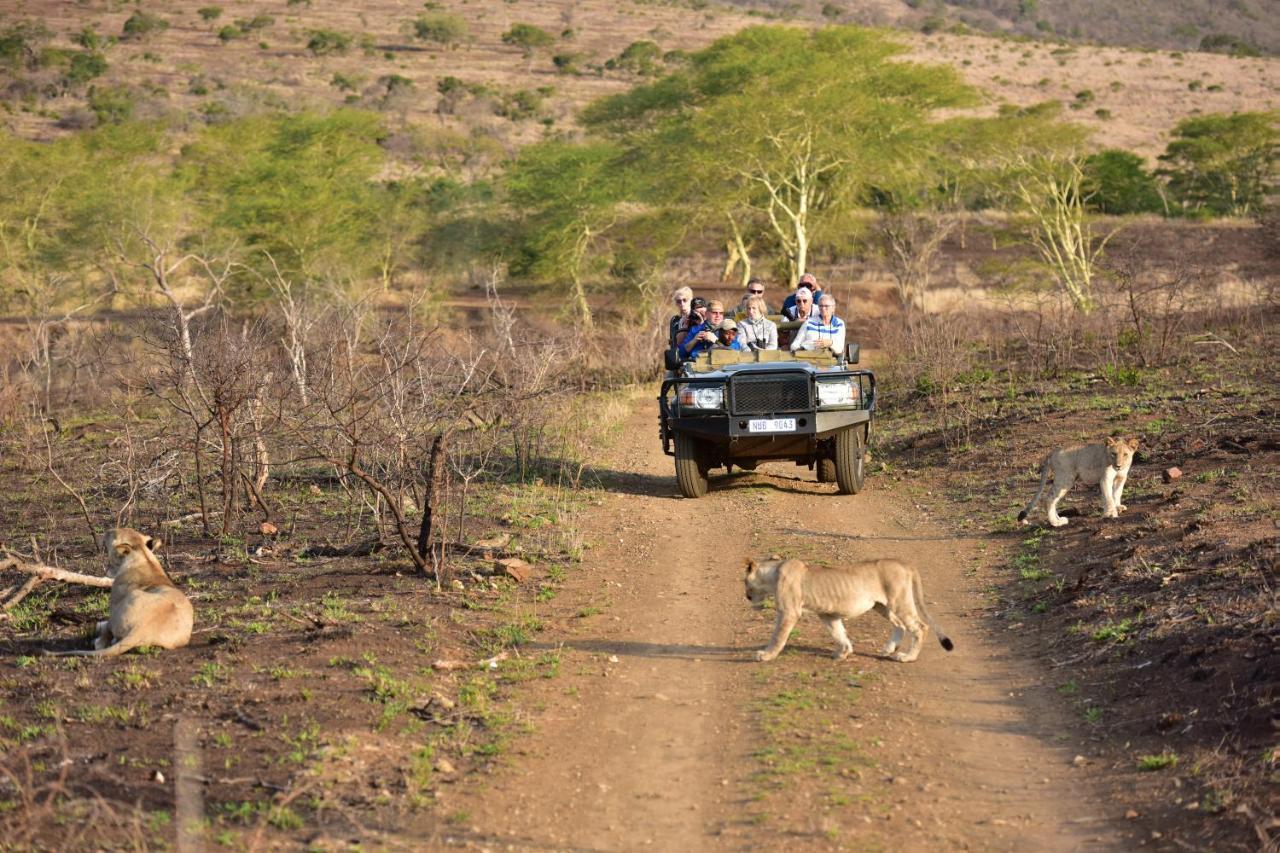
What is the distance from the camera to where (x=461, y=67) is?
75.6m

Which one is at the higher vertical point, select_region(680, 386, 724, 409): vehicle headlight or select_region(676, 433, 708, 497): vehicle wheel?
select_region(680, 386, 724, 409): vehicle headlight

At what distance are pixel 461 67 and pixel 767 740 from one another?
239ft

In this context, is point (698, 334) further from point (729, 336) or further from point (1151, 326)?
point (1151, 326)

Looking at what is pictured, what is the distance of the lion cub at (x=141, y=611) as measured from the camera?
7.08 metres

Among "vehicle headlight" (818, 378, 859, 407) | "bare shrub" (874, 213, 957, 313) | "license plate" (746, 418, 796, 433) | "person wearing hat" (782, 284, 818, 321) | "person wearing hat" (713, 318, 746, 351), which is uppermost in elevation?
"person wearing hat" (782, 284, 818, 321)

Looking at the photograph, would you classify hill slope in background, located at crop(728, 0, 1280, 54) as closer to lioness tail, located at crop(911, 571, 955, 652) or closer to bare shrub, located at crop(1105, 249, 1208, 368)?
bare shrub, located at crop(1105, 249, 1208, 368)

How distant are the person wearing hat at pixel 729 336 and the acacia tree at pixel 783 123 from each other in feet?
62.4

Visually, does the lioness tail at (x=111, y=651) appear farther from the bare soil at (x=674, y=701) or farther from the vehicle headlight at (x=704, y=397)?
the vehicle headlight at (x=704, y=397)

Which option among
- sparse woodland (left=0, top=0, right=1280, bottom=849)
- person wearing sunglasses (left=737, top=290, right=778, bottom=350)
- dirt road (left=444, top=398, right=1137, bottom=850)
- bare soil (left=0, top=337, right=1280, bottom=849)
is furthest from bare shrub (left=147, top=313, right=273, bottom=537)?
person wearing sunglasses (left=737, top=290, right=778, bottom=350)

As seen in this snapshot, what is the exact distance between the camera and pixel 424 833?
5.02 m

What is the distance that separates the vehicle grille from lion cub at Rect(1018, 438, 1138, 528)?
2086mm

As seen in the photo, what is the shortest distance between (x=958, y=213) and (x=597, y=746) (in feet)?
108

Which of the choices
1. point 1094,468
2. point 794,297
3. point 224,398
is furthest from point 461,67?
point 1094,468

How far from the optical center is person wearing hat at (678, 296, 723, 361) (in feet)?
40.5
